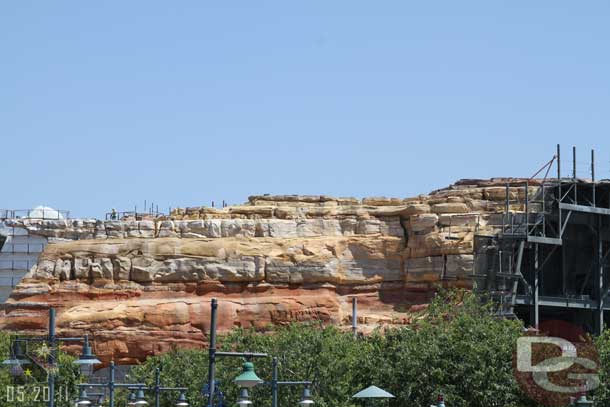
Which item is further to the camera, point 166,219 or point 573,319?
point 166,219

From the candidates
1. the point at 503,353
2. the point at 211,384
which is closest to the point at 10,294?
the point at 503,353

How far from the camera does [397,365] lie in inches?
2675

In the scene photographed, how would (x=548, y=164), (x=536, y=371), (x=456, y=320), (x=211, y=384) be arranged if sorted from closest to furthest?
(x=211, y=384) → (x=536, y=371) → (x=456, y=320) → (x=548, y=164)

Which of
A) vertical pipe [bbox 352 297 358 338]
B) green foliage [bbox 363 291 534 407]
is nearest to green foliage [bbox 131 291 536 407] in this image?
green foliage [bbox 363 291 534 407]

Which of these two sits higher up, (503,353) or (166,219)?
(166,219)

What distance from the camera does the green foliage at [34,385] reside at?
205 ft

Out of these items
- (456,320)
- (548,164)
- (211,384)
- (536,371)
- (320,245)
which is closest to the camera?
(211,384)

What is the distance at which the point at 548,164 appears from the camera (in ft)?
288

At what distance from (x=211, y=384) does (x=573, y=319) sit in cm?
5054

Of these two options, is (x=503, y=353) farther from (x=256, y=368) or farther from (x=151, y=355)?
(x=151, y=355)
